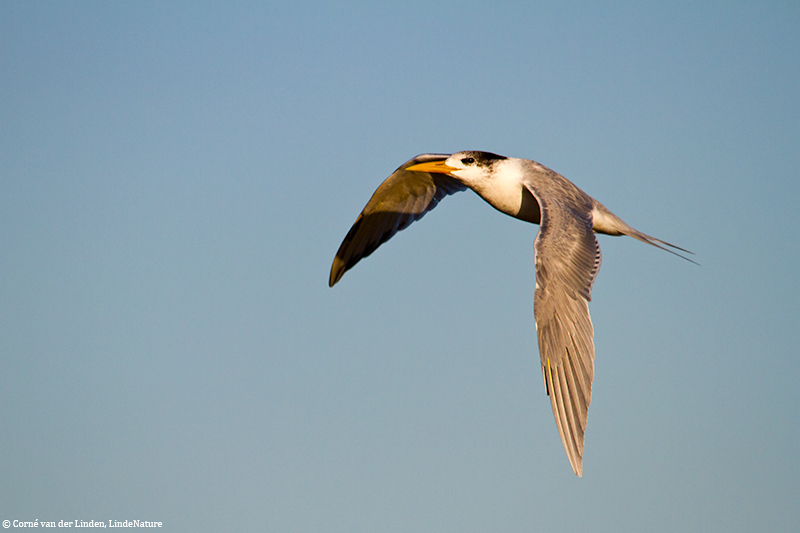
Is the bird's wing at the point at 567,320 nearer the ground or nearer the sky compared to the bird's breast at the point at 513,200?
nearer the ground

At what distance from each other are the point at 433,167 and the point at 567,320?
16.4ft

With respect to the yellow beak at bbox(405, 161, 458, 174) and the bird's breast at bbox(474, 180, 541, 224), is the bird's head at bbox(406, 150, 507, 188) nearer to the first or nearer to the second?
the yellow beak at bbox(405, 161, 458, 174)

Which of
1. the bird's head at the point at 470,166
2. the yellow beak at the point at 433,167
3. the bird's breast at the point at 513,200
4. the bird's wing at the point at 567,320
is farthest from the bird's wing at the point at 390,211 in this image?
the bird's wing at the point at 567,320

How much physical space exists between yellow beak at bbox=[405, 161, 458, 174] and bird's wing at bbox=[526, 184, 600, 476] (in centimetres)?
334

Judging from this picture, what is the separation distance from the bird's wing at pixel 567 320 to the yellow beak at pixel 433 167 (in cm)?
334

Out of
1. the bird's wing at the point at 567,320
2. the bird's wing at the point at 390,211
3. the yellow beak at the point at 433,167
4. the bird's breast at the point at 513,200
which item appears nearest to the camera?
the bird's wing at the point at 567,320

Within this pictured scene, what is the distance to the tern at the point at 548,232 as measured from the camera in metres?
9.48

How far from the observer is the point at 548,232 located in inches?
412

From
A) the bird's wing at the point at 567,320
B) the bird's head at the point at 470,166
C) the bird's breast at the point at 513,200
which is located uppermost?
the bird's head at the point at 470,166

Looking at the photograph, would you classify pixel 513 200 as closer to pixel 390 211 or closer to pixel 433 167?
pixel 433 167

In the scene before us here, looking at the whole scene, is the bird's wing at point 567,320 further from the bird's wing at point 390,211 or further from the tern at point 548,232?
the bird's wing at point 390,211

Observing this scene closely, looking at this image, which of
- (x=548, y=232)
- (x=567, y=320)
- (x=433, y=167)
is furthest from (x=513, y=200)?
(x=567, y=320)

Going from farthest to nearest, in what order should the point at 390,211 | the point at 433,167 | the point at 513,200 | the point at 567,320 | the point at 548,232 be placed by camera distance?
the point at 390,211 → the point at 433,167 → the point at 513,200 → the point at 548,232 → the point at 567,320

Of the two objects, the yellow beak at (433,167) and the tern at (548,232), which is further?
the yellow beak at (433,167)
